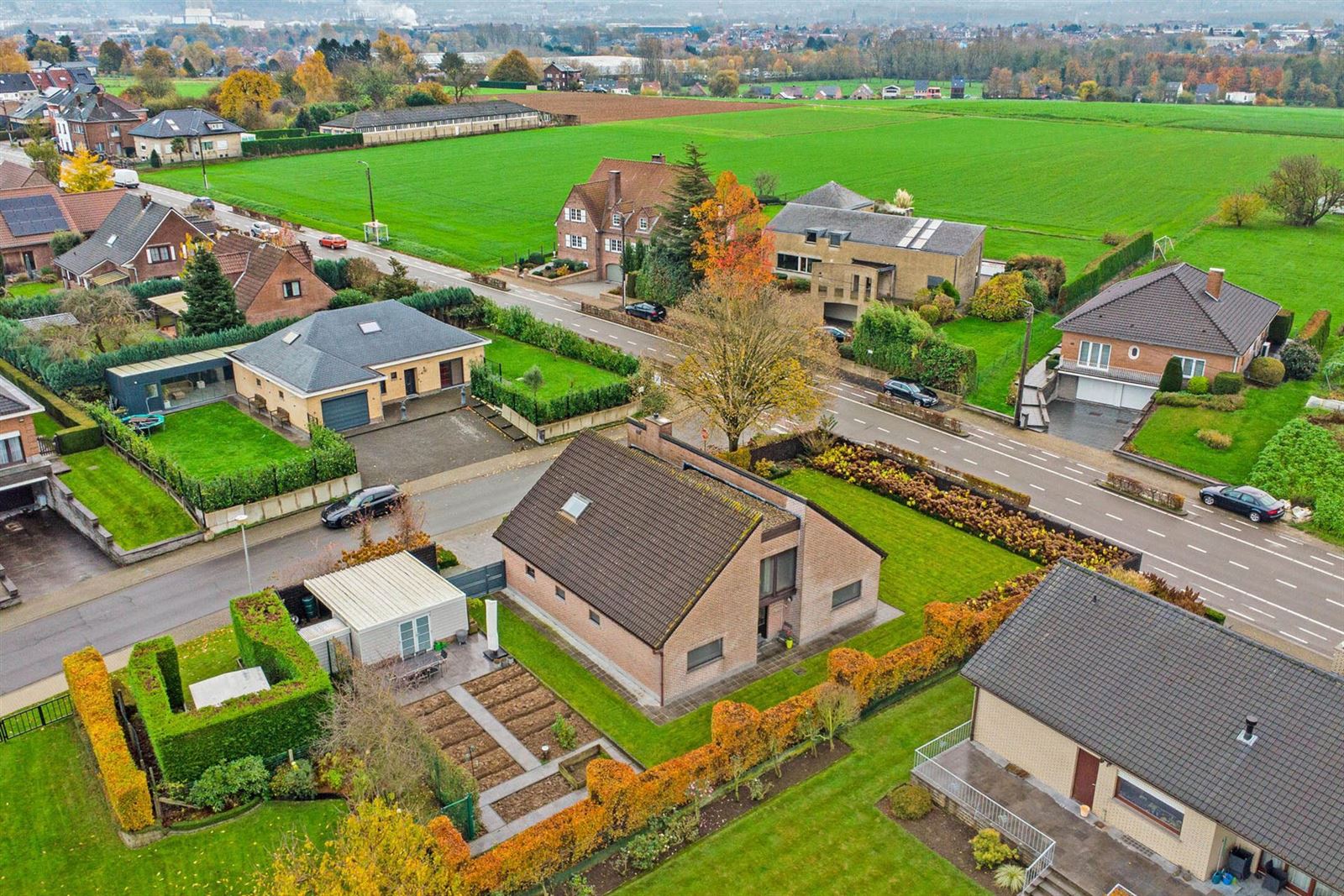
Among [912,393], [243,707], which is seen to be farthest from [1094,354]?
[243,707]

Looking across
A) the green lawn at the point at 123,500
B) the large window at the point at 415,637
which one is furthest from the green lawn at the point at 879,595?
the green lawn at the point at 123,500

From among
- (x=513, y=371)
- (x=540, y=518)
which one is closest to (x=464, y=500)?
(x=540, y=518)

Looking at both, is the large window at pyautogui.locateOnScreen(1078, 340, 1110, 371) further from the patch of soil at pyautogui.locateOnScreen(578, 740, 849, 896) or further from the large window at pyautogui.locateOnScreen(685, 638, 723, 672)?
the patch of soil at pyautogui.locateOnScreen(578, 740, 849, 896)

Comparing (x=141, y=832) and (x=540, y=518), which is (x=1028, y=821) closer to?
(x=540, y=518)

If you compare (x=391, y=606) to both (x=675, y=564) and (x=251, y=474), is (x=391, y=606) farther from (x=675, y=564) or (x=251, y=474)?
(x=251, y=474)

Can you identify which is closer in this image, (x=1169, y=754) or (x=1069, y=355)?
(x=1169, y=754)

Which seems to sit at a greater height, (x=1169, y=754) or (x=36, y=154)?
(x=36, y=154)

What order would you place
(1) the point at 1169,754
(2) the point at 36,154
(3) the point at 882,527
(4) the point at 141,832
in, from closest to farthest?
(1) the point at 1169,754, (4) the point at 141,832, (3) the point at 882,527, (2) the point at 36,154

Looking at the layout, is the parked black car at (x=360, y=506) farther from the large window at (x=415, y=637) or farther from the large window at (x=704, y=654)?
the large window at (x=704, y=654)
